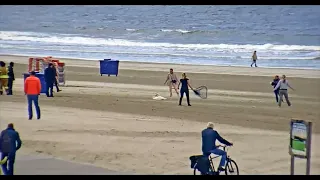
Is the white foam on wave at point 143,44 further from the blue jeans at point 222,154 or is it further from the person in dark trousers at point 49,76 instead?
the blue jeans at point 222,154

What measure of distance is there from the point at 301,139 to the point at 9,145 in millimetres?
5138

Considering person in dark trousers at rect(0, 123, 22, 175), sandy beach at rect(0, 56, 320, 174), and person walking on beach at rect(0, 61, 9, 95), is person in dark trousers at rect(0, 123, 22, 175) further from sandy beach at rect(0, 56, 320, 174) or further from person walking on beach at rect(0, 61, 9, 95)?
person walking on beach at rect(0, 61, 9, 95)

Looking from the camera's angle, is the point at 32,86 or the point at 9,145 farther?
the point at 32,86

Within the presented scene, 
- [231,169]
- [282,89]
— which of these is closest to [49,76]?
[282,89]

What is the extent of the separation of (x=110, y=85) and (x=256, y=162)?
16352 millimetres

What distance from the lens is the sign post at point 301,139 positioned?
420 inches

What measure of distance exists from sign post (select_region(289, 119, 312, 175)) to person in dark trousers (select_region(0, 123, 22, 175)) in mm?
4866

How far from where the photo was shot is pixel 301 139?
428 inches

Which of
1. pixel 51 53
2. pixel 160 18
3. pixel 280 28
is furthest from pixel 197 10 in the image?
pixel 51 53

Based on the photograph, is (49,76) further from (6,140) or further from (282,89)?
(6,140)

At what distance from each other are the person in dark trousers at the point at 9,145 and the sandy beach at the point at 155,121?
2105 mm

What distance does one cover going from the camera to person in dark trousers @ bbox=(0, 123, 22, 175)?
11742 millimetres

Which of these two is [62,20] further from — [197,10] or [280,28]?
[280,28]

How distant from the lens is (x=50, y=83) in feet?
79.2
